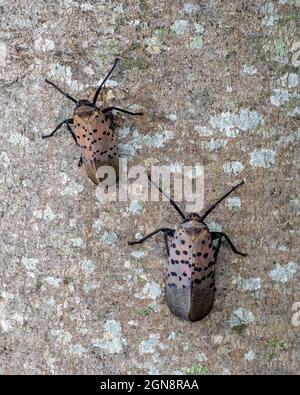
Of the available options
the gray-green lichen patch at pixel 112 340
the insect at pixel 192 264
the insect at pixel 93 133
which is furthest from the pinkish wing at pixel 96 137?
the gray-green lichen patch at pixel 112 340

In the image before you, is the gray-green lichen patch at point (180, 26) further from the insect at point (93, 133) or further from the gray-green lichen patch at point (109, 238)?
the gray-green lichen patch at point (109, 238)

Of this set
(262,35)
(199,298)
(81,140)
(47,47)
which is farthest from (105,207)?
(262,35)

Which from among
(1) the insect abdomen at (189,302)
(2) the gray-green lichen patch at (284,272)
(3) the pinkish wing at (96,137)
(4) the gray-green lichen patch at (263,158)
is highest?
(3) the pinkish wing at (96,137)

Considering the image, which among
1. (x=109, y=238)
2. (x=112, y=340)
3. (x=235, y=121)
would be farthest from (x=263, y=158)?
(x=112, y=340)

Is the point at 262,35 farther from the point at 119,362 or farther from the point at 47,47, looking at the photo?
the point at 119,362

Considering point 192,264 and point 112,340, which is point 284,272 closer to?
point 192,264
